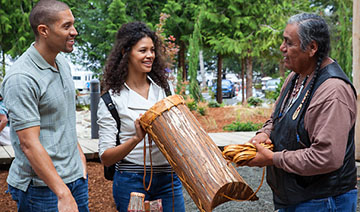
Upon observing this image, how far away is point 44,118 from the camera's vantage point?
203 centimetres

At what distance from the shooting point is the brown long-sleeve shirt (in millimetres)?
1742

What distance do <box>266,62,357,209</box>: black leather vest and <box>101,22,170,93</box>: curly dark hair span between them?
0.97 metres

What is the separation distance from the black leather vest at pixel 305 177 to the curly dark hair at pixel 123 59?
38.0 inches

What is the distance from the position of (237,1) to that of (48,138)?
17782 mm

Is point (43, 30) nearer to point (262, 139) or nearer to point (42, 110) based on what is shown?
point (42, 110)

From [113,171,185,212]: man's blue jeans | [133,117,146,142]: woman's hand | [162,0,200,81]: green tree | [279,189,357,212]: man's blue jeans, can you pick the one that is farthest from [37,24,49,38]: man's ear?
[162,0,200,81]: green tree

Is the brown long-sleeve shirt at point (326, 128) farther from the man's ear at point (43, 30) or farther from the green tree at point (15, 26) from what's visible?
the green tree at point (15, 26)

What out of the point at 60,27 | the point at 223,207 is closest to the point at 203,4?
the point at 223,207

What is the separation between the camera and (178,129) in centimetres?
207

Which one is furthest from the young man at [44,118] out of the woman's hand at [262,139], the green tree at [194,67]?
the green tree at [194,67]

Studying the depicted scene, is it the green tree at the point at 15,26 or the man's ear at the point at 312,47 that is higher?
the green tree at the point at 15,26

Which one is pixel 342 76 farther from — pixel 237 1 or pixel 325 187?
pixel 237 1

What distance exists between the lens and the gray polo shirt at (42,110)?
1.87 m

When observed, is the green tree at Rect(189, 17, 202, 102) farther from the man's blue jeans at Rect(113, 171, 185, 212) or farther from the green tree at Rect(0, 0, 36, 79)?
the man's blue jeans at Rect(113, 171, 185, 212)
